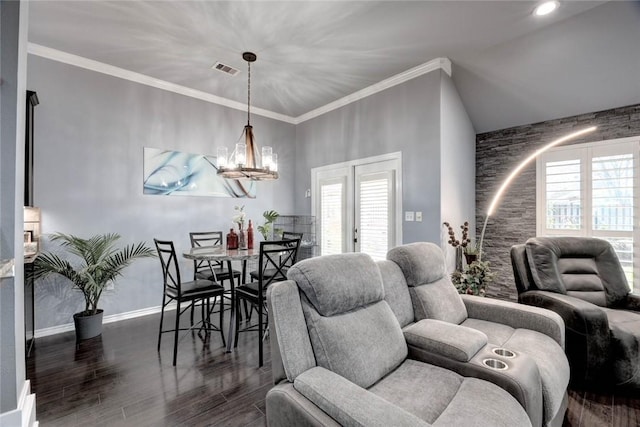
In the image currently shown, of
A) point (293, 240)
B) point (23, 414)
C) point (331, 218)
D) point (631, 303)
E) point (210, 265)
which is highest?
point (331, 218)

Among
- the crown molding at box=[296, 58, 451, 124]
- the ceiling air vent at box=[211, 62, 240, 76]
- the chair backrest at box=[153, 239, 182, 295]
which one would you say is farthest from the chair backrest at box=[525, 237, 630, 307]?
the ceiling air vent at box=[211, 62, 240, 76]

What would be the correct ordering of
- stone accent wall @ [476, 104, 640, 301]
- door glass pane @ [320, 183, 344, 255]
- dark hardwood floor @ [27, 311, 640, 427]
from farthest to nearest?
door glass pane @ [320, 183, 344, 255]
stone accent wall @ [476, 104, 640, 301]
dark hardwood floor @ [27, 311, 640, 427]

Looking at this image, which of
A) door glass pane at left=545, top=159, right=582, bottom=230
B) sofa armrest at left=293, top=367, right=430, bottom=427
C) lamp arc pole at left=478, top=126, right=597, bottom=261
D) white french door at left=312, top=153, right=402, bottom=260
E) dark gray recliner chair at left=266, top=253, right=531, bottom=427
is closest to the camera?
sofa armrest at left=293, top=367, right=430, bottom=427

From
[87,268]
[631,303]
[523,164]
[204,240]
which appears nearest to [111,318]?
[87,268]

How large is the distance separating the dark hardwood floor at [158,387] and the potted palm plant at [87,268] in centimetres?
20

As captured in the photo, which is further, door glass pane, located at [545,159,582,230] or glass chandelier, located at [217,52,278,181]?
door glass pane, located at [545,159,582,230]

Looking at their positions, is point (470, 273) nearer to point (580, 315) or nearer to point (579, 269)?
point (579, 269)

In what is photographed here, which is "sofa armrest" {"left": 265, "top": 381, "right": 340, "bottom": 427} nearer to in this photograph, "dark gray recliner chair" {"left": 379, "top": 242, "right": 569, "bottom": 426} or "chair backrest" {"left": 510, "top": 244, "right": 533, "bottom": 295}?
"dark gray recliner chair" {"left": 379, "top": 242, "right": 569, "bottom": 426}

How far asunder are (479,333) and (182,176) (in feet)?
12.8

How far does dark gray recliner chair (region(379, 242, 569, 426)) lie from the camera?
4.50 ft

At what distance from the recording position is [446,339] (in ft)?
5.12

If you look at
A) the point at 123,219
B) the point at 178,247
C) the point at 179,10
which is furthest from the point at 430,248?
the point at 123,219

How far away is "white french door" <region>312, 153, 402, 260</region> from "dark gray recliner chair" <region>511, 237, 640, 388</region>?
5.02 feet

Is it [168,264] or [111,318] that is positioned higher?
[168,264]
